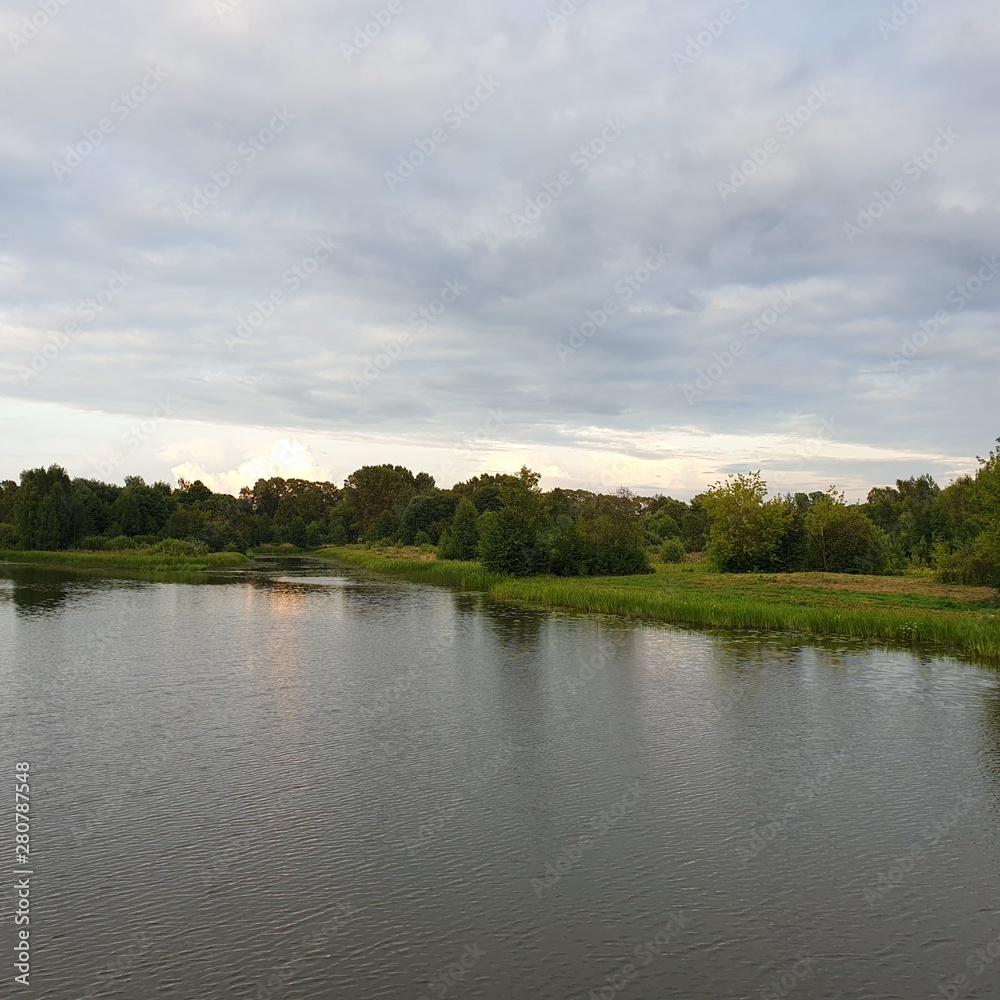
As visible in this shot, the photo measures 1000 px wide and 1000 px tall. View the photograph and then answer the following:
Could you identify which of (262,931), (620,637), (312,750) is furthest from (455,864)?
(620,637)

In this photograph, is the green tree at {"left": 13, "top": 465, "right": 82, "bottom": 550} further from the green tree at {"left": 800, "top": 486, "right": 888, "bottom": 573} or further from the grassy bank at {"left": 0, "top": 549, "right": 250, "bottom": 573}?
the green tree at {"left": 800, "top": 486, "right": 888, "bottom": 573}

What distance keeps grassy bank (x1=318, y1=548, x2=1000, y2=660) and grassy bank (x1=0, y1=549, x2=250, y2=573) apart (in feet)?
116

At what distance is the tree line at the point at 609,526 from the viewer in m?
54.4

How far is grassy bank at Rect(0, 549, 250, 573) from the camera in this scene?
247 feet

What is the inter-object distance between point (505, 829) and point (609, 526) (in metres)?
45.2

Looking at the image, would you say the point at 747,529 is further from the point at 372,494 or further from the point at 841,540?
the point at 372,494

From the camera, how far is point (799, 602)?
3625 cm

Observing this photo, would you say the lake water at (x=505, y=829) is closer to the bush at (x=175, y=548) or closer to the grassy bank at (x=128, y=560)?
the grassy bank at (x=128, y=560)

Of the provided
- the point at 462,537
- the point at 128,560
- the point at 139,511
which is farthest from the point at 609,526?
the point at 139,511

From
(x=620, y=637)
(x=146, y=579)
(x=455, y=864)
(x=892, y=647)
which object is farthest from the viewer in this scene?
(x=146, y=579)

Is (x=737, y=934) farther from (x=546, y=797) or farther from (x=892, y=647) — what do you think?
(x=892, y=647)

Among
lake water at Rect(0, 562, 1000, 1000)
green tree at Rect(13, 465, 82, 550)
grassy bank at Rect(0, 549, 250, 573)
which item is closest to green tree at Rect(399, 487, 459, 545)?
grassy bank at Rect(0, 549, 250, 573)

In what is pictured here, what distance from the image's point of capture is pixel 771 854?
1103 cm

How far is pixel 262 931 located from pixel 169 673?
15724 mm
